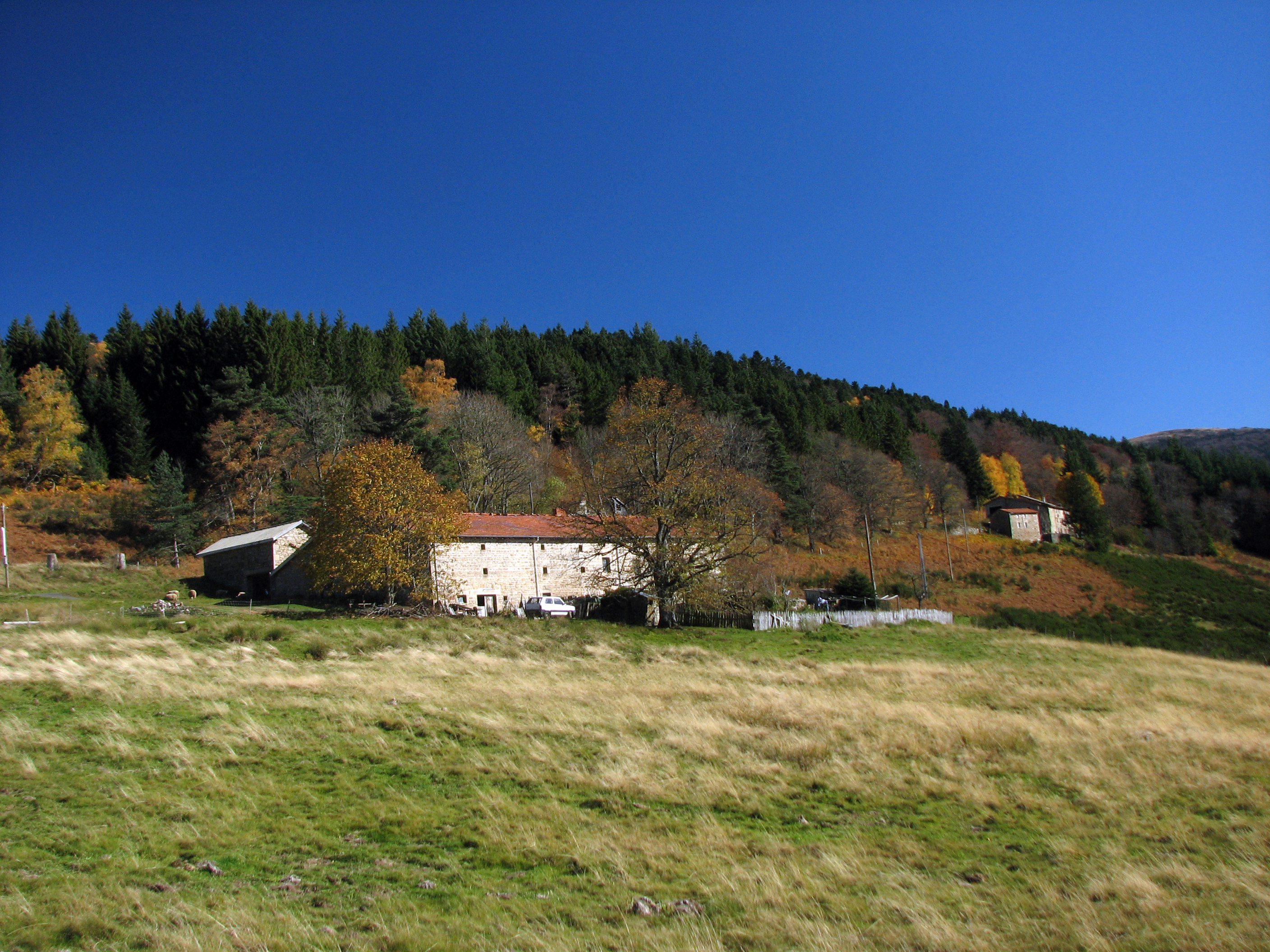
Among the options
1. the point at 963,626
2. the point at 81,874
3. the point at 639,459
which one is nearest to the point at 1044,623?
the point at 963,626

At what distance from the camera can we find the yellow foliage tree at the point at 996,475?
111 metres

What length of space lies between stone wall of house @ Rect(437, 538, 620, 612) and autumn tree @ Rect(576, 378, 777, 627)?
2.52 m

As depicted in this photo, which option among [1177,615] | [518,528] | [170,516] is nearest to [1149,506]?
[1177,615]

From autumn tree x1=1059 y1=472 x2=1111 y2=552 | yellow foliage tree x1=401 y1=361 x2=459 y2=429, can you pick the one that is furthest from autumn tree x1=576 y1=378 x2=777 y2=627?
autumn tree x1=1059 y1=472 x2=1111 y2=552

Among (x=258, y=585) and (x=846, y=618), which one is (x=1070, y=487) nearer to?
(x=846, y=618)

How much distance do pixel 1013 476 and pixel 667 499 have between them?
10365 centimetres

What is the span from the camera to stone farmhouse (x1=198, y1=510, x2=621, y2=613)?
37531mm

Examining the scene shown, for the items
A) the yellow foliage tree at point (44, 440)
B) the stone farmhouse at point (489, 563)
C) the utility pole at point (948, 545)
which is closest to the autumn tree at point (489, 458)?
the stone farmhouse at point (489, 563)

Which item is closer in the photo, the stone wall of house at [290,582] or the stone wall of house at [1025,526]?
→ the stone wall of house at [290,582]

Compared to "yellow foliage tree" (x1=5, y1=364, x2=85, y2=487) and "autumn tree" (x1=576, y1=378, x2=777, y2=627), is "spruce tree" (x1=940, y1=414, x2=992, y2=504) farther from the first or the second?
"yellow foliage tree" (x1=5, y1=364, x2=85, y2=487)

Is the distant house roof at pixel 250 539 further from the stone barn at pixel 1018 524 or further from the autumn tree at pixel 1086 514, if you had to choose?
the autumn tree at pixel 1086 514

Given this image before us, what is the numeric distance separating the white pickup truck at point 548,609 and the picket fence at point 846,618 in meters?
10.0

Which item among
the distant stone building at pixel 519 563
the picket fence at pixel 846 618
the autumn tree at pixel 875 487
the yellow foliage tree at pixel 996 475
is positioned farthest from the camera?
the yellow foliage tree at pixel 996 475

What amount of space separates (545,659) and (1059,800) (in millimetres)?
15572
